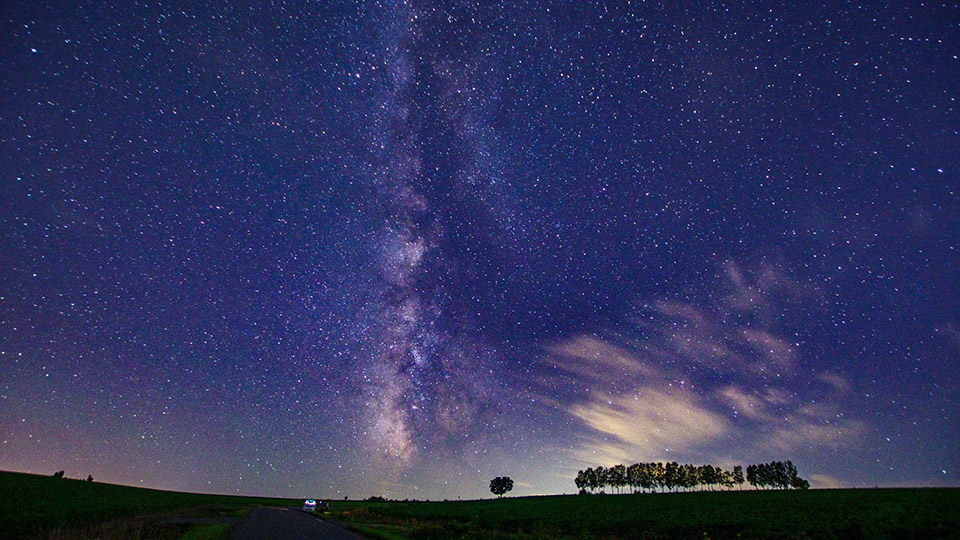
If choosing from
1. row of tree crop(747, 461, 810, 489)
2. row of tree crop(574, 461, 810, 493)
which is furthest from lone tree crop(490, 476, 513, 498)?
row of tree crop(747, 461, 810, 489)

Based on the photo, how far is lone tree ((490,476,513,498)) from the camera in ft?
501

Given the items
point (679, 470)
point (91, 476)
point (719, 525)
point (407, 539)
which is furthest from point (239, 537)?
point (679, 470)

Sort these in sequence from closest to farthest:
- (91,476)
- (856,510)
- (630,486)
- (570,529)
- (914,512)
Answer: (914,512) < (856,510) < (570,529) < (91,476) < (630,486)

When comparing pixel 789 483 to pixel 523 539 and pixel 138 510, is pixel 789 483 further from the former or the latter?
pixel 138 510

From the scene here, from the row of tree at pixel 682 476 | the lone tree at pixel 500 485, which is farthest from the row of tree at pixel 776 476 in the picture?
the lone tree at pixel 500 485

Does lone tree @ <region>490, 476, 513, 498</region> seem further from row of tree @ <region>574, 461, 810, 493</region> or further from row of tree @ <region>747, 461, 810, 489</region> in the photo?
row of tree @ <region>747, 461, 810, 489</region>

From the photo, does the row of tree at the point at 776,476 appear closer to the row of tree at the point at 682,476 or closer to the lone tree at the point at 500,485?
the row of tree at the point at 682,476

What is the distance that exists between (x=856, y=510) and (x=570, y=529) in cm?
2529

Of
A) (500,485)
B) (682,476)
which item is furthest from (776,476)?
(500,485)

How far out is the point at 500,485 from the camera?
153m

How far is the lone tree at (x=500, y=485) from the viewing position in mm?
152750

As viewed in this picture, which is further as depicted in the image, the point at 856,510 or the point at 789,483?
the point at 789,483

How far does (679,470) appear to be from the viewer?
152875 millimetres

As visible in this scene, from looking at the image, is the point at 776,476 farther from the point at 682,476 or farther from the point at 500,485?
the point at 500,485
